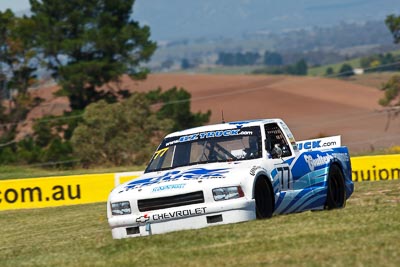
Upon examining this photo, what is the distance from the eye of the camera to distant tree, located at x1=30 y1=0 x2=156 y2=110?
3100 inches

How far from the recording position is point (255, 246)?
33.4ft

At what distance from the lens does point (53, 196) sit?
2642cm

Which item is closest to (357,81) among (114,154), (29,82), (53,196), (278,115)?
(278,115)

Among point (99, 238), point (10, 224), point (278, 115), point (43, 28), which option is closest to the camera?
point (99, 238)

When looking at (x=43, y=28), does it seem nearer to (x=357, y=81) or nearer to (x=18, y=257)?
(x=357, y=81)

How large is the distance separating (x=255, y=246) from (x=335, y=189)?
5.01m

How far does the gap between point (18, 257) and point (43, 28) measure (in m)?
69.3

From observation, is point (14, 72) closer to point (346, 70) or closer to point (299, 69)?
point (346, 70)

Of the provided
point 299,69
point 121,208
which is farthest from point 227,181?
point 299,69

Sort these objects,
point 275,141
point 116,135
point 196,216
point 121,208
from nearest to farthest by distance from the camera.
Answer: point 196,216, point 121,208, point 275,141, point 116,135

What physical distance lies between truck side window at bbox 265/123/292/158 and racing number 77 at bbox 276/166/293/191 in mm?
203

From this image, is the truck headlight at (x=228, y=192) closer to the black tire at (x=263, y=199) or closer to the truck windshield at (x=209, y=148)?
the black tire at (x=263, y=199)

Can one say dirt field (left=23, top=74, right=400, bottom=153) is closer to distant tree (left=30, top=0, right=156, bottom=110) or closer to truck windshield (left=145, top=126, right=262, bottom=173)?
distant tree (left=30, top=0, right=156, bottom=110)

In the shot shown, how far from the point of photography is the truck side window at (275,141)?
13.6 m
